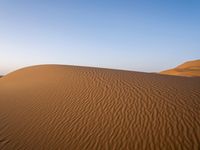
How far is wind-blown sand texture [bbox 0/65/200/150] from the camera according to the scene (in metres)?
4.96

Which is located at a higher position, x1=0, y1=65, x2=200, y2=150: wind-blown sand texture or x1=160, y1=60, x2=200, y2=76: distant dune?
x1=160, y1=60, x2=200, y2=76: distant dune

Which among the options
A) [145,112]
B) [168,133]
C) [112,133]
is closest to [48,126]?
[112,133]

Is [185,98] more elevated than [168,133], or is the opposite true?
[185,98]

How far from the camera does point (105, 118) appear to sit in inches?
243

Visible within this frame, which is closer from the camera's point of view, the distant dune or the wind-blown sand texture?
the wind-blown sand texture

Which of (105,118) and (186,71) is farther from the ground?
(186,71)

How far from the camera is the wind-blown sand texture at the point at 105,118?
496 cm

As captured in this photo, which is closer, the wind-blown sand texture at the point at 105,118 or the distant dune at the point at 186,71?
the wind-blown sand texture at the point at 105,118

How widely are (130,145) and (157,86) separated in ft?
15.8

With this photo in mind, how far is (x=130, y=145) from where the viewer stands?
4.76 m

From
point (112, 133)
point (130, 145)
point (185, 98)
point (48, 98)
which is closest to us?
point (130, 145)

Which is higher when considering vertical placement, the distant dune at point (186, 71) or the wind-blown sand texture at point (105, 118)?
the distant dune at point (186, 71)

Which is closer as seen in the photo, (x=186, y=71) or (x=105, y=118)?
(x=105, y=118)

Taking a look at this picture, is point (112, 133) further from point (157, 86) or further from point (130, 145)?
point (157, 86)
